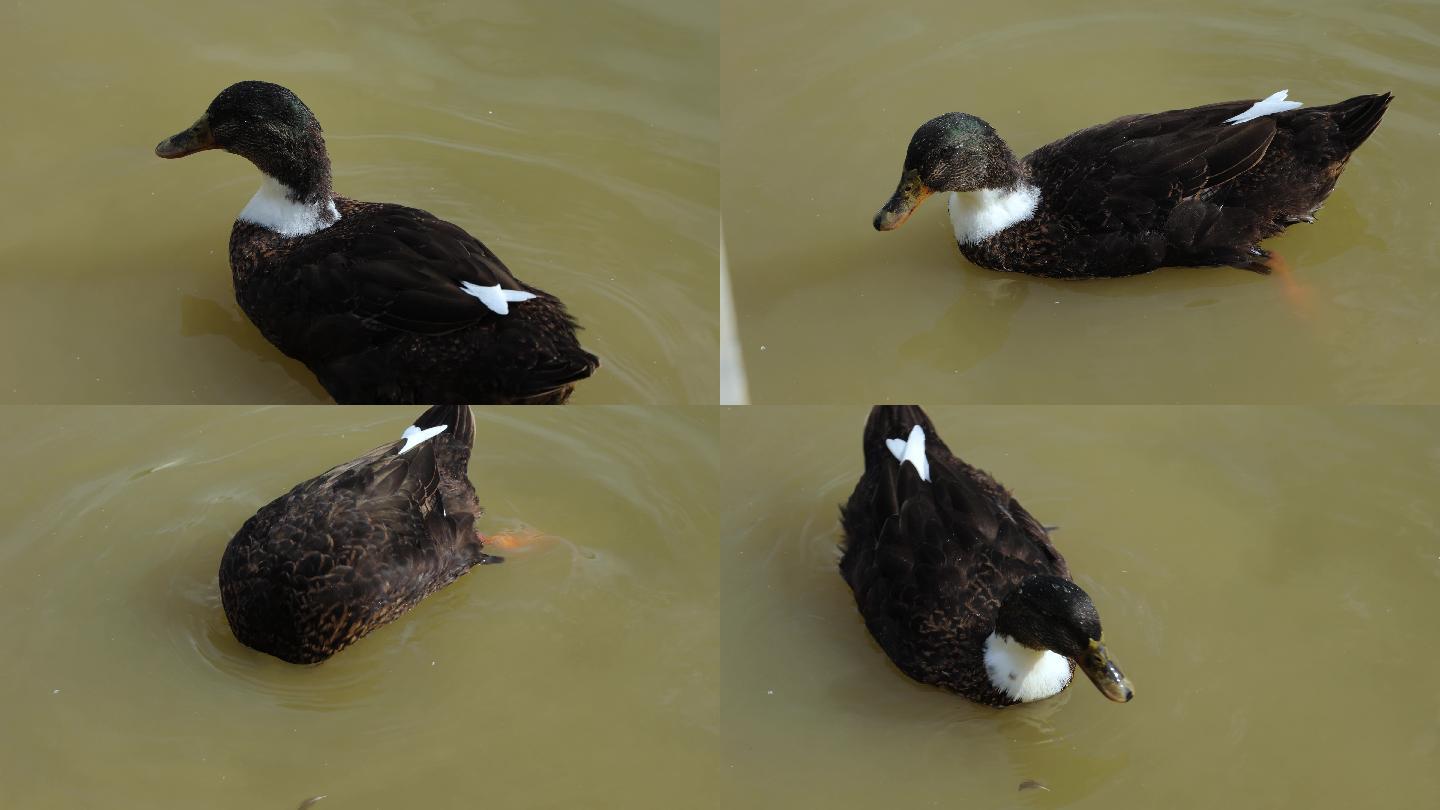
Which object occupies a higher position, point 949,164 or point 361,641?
point 949,164

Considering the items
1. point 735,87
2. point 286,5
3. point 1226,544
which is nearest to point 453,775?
point 1226,544

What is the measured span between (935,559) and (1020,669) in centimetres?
47

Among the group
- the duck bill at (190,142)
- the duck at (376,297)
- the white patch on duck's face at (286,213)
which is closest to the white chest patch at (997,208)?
the duck at (376,297)

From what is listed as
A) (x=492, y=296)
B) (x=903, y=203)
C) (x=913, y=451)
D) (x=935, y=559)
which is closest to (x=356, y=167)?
(x=492, y=296)

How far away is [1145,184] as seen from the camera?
16.0 ft

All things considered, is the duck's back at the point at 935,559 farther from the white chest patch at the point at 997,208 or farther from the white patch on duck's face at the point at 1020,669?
the white chest patch at the point at 997,208

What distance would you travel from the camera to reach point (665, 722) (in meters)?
4.26

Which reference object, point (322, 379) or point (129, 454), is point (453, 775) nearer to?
point (322, 379)

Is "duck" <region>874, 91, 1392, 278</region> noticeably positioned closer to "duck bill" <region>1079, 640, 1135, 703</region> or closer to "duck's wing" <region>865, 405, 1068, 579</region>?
"duck's wing" <region>865, 405, 1068, 579</region>

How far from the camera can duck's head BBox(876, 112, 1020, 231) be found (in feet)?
16.3

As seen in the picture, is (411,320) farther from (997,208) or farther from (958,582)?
(997,208)

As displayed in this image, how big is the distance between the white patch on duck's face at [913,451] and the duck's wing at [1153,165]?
3.57 feet

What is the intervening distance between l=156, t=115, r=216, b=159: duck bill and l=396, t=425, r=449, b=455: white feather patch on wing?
133 cm

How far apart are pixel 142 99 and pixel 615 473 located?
288cm
